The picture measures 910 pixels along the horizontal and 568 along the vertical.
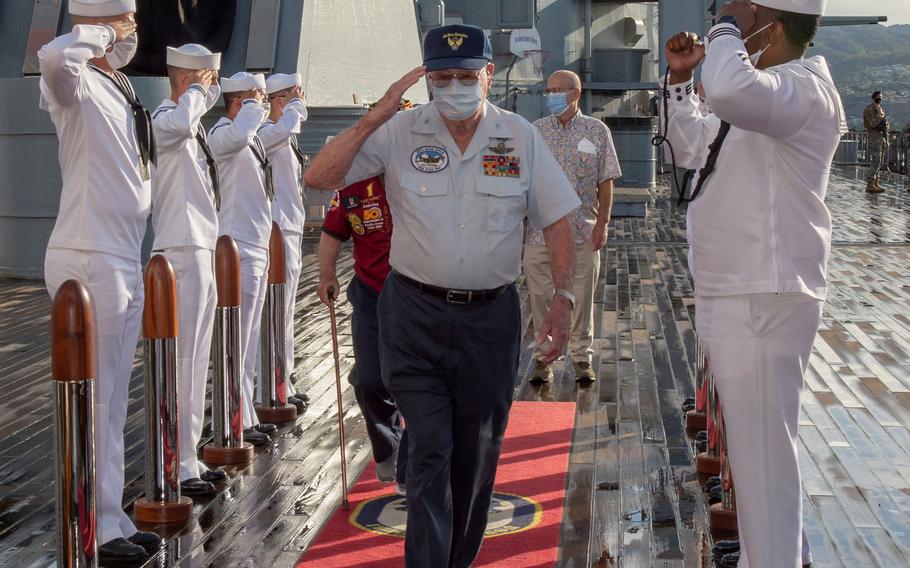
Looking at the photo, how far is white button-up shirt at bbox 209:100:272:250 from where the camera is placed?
709cm

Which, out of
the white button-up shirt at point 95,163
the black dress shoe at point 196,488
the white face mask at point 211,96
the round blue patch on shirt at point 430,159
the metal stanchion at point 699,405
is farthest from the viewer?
the metal stanchion at point 699,405

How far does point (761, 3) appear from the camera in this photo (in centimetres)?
407

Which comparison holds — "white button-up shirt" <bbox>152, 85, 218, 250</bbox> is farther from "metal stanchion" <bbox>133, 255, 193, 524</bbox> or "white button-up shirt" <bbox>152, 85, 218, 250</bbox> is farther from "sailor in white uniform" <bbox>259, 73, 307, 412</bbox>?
"sailor in white uniform" <bbox>259, 73, 307, 412</bbox>

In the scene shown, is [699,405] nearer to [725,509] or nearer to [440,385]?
[725,509]

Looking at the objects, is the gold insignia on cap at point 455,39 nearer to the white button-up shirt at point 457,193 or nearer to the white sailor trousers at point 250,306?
the white button-up shirt at point 457,193

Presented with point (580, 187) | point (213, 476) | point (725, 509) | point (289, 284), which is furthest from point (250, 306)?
point (725, 509)

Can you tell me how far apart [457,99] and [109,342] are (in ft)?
5.83

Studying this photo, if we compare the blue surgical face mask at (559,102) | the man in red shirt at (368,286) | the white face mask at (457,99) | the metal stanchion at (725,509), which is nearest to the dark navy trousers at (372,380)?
the man in red shirt at (368,286)

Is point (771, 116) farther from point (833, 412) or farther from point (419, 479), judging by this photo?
point (833, 412)

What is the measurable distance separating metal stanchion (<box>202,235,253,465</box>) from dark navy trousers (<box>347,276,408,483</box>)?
77 centimetres

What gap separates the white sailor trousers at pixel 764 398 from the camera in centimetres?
408

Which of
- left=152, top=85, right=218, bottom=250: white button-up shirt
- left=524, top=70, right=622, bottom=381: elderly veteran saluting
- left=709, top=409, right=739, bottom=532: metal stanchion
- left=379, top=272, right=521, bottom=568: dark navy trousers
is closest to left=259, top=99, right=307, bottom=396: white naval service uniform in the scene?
left=524, top=70, right=622, bottom=381: elderly veteran saluting

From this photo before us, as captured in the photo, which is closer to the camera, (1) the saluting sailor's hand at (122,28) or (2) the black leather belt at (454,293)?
(2) the black leather belt at (454,293)

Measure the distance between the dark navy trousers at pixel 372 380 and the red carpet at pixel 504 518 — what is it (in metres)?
0.21
